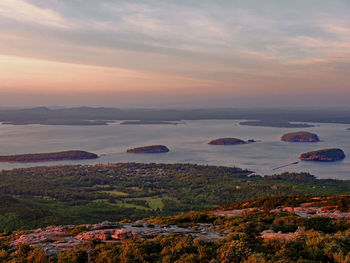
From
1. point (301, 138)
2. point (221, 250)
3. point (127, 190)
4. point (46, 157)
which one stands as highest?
point (221, 250)

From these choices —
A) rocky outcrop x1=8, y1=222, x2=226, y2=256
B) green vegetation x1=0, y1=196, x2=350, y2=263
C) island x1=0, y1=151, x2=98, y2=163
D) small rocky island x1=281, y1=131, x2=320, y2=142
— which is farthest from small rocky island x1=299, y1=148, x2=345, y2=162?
rocky outcrop x1=8, y1=222, x2=226, y2=256

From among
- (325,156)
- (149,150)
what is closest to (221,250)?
(325,156)

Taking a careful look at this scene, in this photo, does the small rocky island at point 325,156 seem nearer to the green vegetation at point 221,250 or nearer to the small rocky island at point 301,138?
the small rocky island at point 301,138

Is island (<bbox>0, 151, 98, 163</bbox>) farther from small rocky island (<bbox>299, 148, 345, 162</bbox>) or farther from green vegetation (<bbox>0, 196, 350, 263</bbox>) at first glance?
green vegetation (<bbox>0, 196, 350, 263</bbox>)

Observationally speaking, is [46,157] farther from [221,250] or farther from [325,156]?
[221,250]

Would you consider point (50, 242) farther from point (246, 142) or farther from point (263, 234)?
point (246, 142)

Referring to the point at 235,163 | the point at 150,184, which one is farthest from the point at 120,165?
the point at 235,163
